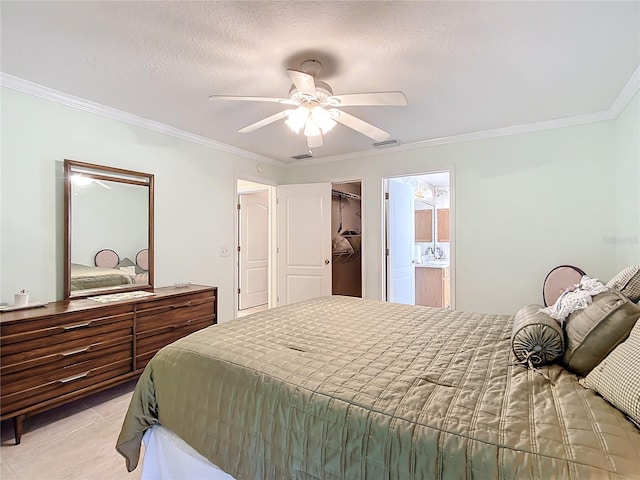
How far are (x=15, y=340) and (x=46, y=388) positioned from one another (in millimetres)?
406

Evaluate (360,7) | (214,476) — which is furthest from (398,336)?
(360,7)

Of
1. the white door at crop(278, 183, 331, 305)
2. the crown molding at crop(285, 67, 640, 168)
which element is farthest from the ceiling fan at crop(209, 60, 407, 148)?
the white door at crop(278, 183, 331, 305)

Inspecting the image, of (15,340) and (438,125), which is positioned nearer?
(15,340)

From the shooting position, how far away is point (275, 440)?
1148 mm

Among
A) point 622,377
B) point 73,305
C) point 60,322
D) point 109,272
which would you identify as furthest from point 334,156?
point 622,377

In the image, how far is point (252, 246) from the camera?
20.1 feet

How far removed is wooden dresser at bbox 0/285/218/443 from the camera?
2.02m

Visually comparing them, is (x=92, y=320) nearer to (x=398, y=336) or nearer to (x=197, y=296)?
(x=197, y=296)

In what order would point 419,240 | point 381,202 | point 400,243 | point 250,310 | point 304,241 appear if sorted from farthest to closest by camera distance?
1. point 419,240
2. point 250,310
3. point 304,241
4. point 400,243
5. point 381,202

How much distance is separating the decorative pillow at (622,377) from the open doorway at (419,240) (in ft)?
8.99

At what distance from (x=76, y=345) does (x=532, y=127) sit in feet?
14.7

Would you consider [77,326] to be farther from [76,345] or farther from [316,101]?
[316,101]

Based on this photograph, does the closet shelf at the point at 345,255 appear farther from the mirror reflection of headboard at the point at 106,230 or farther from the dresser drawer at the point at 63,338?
the dresser drawer at the point at 63,338

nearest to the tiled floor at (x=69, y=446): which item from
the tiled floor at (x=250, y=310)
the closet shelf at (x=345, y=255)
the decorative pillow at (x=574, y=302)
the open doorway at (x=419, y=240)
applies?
the decorative pillow at (x=574, y=302)
